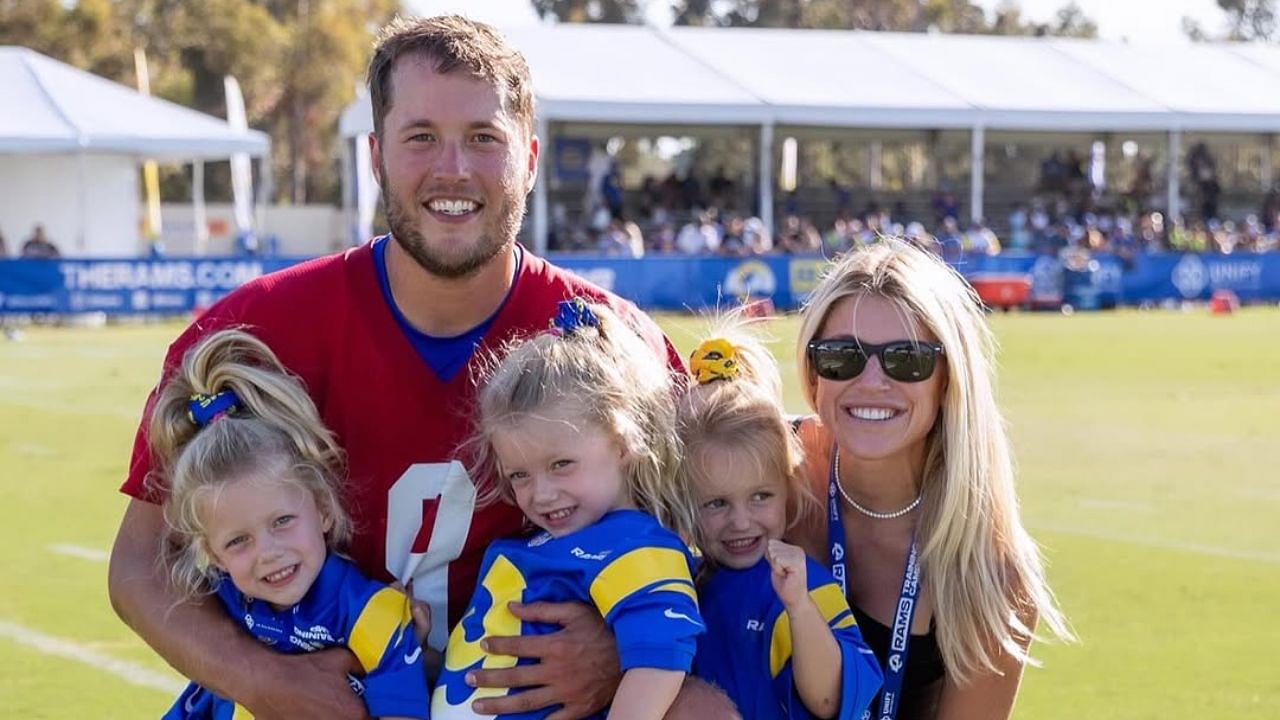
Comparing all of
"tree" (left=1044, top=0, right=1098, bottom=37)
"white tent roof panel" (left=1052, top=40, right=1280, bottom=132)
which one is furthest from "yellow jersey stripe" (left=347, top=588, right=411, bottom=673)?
"tree" (left=1044, top=0, right=1098, bottom=37)

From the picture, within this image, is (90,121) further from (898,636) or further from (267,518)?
(898,636)

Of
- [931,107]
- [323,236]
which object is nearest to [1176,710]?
[931,107]

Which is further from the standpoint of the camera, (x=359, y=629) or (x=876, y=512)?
(x=876, y=512)

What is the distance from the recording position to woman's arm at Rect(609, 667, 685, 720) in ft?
11.6

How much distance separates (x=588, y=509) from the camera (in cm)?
377

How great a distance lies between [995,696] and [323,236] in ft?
173

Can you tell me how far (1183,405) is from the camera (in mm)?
14609

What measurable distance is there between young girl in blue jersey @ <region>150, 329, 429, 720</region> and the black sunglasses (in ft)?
3.56

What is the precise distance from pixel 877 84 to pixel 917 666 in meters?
34.9

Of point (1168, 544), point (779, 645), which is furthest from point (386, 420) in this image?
point (1168, 544)

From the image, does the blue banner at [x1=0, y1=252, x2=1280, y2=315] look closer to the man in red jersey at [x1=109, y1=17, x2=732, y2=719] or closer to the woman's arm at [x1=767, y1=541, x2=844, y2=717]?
the man in red jersey at [x1=109, y1=17, x2=732, y2=719]

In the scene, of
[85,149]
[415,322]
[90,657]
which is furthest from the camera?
[85,149]

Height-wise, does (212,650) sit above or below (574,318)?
below

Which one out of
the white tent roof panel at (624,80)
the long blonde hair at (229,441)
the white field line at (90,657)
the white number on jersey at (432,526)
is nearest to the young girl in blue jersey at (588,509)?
the white number on jersey at (432,526)
